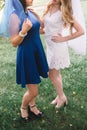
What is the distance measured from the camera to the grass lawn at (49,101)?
5.14m

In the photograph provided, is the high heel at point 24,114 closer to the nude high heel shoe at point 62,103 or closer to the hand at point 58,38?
the nude high heel shoe at point 62,103

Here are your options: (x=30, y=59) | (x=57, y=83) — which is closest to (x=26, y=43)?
(x=30, y=59)

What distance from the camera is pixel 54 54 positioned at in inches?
202

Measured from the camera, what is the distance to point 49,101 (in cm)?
584

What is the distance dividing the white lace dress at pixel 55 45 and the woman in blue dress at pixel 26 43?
0.26m

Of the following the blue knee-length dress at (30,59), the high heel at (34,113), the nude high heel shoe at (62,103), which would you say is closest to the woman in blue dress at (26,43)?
the blue knee-length dress at (30,59)

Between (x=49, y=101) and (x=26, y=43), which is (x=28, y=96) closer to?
(x=26, y=43)

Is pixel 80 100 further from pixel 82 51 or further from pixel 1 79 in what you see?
pixel 1 79

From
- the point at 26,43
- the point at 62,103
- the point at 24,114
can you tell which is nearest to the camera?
the point at 26,43

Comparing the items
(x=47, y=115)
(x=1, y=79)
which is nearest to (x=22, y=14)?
(x=47, y=115)

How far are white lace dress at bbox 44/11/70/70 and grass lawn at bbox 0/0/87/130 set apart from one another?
714mm

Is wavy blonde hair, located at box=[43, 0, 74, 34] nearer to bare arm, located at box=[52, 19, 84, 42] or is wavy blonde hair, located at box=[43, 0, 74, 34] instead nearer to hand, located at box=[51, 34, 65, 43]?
bare arm, located at box=[52, 19, 84, 42]

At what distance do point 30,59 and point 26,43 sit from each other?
213 millimetres

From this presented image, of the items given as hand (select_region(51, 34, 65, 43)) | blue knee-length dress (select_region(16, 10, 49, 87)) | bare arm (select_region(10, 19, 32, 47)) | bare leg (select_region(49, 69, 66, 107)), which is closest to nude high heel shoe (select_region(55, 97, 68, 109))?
bare leg (select_region(49, 69, 66, 107))
